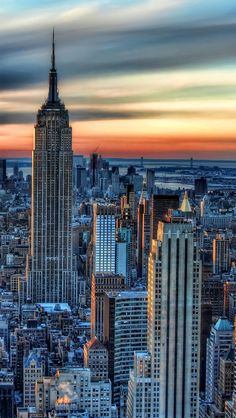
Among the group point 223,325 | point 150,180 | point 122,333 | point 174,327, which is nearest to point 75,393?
point 174,327

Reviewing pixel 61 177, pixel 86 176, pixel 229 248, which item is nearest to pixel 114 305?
pixel 229 248

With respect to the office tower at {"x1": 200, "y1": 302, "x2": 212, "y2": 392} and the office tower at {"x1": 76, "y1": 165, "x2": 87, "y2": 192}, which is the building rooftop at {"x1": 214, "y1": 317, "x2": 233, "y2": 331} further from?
the office tower at {"x1": 76, "y1": 165, "x2": 87, "y2": 192}

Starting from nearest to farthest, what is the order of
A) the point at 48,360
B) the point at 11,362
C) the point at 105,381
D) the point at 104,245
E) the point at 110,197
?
the point at 105,381 < the point at 48,360 < the point at 11,362 < the point at 104,245 < the point at 110,197

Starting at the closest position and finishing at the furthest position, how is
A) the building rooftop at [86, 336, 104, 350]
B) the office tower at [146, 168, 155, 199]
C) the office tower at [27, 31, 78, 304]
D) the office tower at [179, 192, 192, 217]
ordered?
the office tower at [179, 192, 192, 217], the building rooftop at [86, 336, 104, 350], the office tower at [146, 168, 155, 199], the office tower at [27, 31, 78, 304]

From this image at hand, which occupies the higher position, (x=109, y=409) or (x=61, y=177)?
(x=61, y=177)

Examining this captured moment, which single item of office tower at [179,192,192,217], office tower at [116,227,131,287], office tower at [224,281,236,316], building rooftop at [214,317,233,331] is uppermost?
office tower at [179,192,192,217]

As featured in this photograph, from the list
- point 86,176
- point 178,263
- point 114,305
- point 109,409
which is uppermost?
point 86,176

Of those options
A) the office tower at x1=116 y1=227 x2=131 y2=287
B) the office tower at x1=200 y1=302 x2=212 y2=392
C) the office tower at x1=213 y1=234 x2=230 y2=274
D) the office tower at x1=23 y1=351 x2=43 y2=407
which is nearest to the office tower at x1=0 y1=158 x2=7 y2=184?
the office tower at x1=116 y1=227 x2=131 y2=287

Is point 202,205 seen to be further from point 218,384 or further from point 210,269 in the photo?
point 218,384

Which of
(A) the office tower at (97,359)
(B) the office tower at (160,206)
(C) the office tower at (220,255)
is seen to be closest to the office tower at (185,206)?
(B) the office tower at (160,206)
